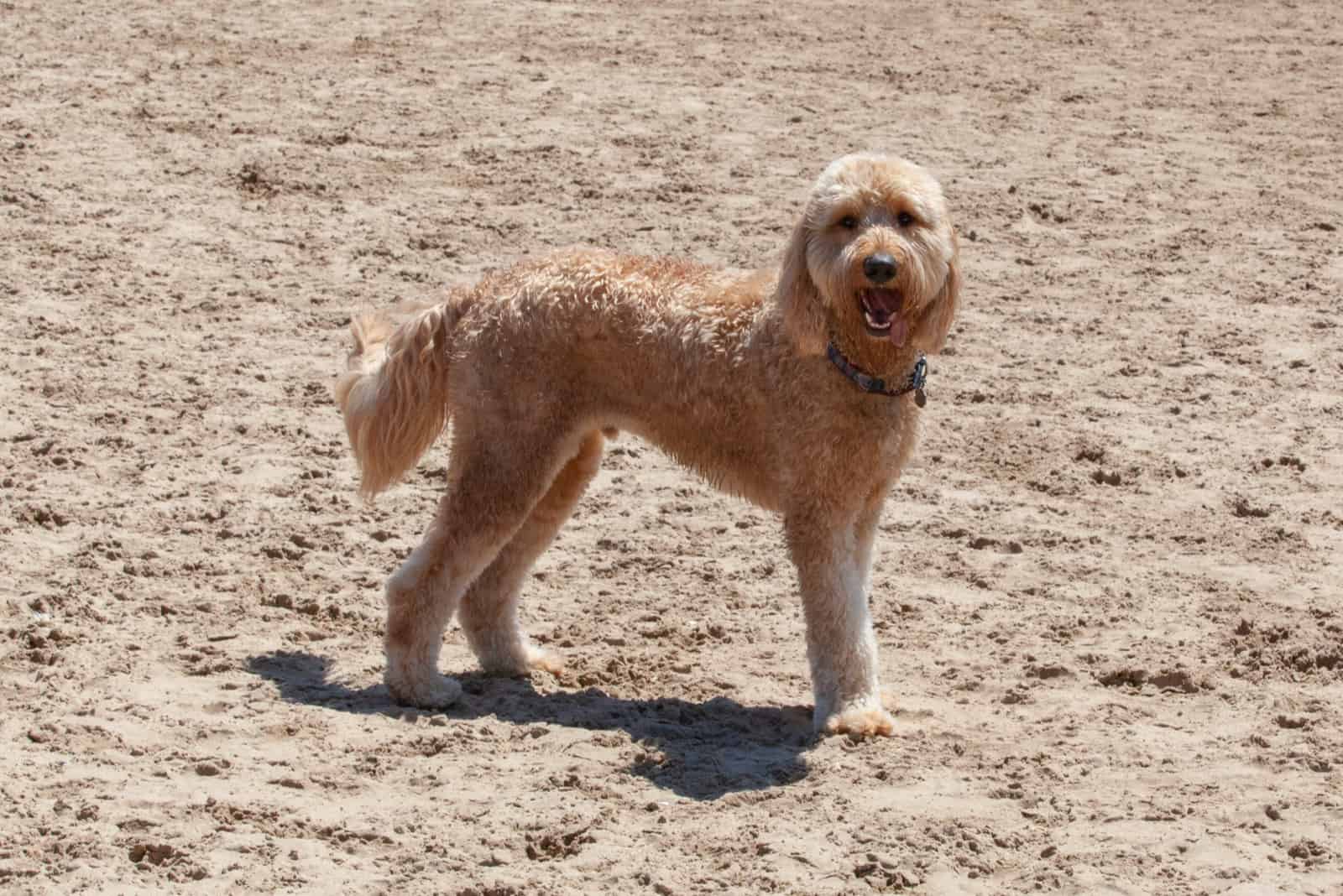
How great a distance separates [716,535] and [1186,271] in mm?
3812

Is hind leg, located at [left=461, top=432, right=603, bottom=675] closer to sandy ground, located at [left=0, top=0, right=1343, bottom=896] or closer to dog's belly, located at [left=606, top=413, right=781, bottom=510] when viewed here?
sandy ground, located at [left=0, top=0, right=1343, bottom=896]

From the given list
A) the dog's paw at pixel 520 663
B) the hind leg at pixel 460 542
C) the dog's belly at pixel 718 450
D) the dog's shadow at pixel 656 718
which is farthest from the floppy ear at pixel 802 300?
the dog's paw at pixel 520 663

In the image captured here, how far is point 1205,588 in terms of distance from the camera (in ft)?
25.3

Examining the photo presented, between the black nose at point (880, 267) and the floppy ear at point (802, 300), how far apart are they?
208 millimetres

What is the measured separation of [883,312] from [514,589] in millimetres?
1671

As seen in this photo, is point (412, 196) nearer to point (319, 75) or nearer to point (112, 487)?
point (319, 75)

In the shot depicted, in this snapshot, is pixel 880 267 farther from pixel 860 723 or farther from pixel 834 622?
pixel 860 723

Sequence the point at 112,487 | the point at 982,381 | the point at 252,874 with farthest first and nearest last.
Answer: the point at 982,381 → the point at 112,487 → the point at 252,874

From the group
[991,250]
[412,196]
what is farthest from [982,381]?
[412,196]

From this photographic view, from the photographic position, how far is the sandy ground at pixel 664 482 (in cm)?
576

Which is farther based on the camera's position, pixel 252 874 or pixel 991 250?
pixel 991 250

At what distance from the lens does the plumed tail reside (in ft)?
22.7

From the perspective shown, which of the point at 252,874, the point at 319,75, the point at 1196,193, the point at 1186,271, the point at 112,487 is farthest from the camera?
the point at 319,75

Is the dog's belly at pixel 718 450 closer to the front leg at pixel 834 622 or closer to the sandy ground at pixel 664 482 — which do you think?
the front leg at pixel 834 622
